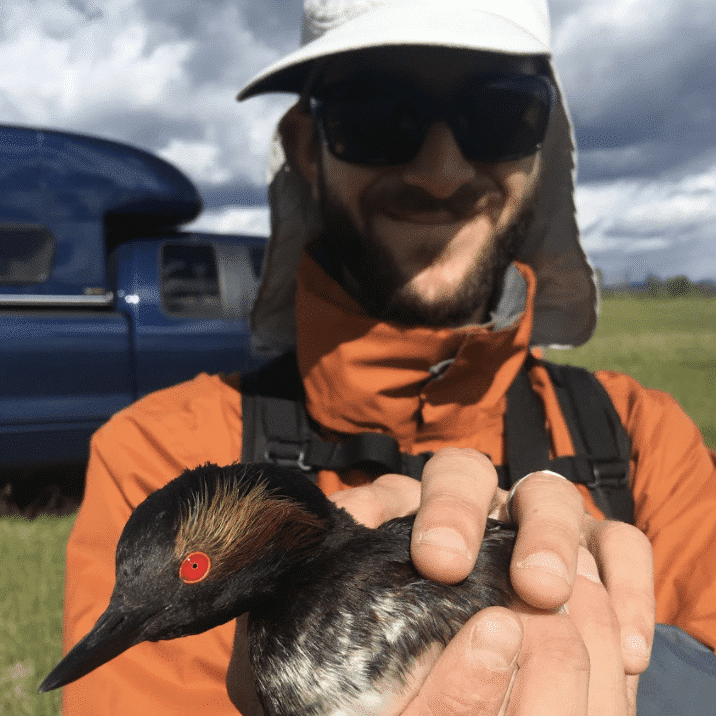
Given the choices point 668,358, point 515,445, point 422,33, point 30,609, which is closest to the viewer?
point 422,33

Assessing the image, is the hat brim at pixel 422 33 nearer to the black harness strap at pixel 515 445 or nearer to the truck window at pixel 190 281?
the black harness strap at pixel 515 445

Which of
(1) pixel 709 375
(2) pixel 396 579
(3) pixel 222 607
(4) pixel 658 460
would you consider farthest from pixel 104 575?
(1) pixel 709 375

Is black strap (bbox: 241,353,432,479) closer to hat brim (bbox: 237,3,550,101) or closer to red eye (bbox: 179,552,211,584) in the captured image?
red eye (bbox: 179,552,211,584)

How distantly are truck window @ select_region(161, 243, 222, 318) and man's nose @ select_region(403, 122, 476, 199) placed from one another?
16.3 ft

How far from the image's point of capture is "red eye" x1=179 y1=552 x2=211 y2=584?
61.9 inches

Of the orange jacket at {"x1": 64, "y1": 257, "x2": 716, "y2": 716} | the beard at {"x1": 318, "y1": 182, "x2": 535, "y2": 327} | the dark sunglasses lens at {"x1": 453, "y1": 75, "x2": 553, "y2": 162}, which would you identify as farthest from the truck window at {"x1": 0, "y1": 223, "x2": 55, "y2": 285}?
the dark sunglasses lens at {"x1": 453, "y1": 75, "x2": 553, "y2": 162}

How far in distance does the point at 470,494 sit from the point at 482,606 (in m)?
0.27

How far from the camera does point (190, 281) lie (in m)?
7.25

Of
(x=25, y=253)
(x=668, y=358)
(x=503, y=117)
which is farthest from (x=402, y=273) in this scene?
(x=668, y=358)

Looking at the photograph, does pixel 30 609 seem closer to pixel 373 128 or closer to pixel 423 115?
pixel 373 128

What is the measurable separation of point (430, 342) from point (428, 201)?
649 mm

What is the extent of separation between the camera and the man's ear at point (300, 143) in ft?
10.8

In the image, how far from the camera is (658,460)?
8.21 ft

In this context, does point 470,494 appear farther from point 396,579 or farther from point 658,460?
point 658,460
